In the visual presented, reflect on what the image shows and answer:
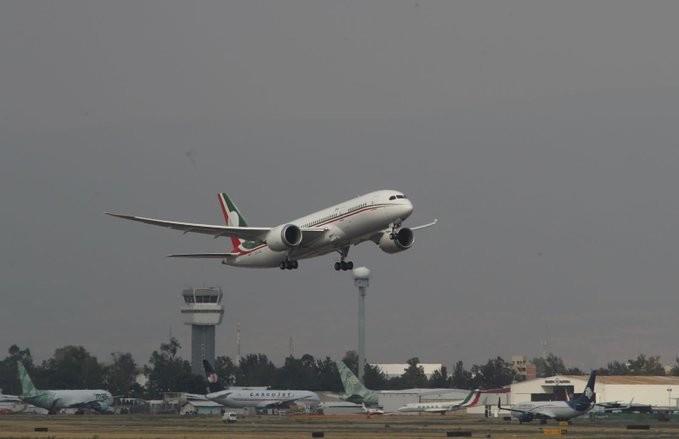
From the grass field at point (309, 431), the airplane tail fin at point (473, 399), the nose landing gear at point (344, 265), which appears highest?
the nose landing gear at point (344, 265)

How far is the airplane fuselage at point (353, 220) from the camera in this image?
9856cm

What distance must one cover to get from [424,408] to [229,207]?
4246cm

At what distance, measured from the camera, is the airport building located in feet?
586

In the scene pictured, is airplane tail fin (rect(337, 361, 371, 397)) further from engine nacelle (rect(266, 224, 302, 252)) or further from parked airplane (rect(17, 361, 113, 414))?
engine nacelle (rect(266, 224, 302, 252))

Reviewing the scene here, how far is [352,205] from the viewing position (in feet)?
332

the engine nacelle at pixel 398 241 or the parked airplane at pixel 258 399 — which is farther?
the parked airplane at pixel 258 399

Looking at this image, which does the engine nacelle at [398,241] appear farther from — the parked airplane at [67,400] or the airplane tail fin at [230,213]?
the parked airplane at [67,400]

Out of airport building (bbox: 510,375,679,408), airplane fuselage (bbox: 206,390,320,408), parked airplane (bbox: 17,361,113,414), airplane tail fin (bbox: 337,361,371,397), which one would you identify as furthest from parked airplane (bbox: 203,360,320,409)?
airport building (bbox: 510,375,679,408)

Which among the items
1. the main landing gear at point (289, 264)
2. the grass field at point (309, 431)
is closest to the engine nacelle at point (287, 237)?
the main landing gear at point (289, 264)

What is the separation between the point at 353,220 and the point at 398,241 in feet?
17.3

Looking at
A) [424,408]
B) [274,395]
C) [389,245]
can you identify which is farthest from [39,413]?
[389,245]

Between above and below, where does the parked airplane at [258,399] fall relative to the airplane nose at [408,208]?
below

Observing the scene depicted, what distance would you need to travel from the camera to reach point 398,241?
341 feet

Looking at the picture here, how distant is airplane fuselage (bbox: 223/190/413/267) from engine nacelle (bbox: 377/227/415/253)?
119 cm
